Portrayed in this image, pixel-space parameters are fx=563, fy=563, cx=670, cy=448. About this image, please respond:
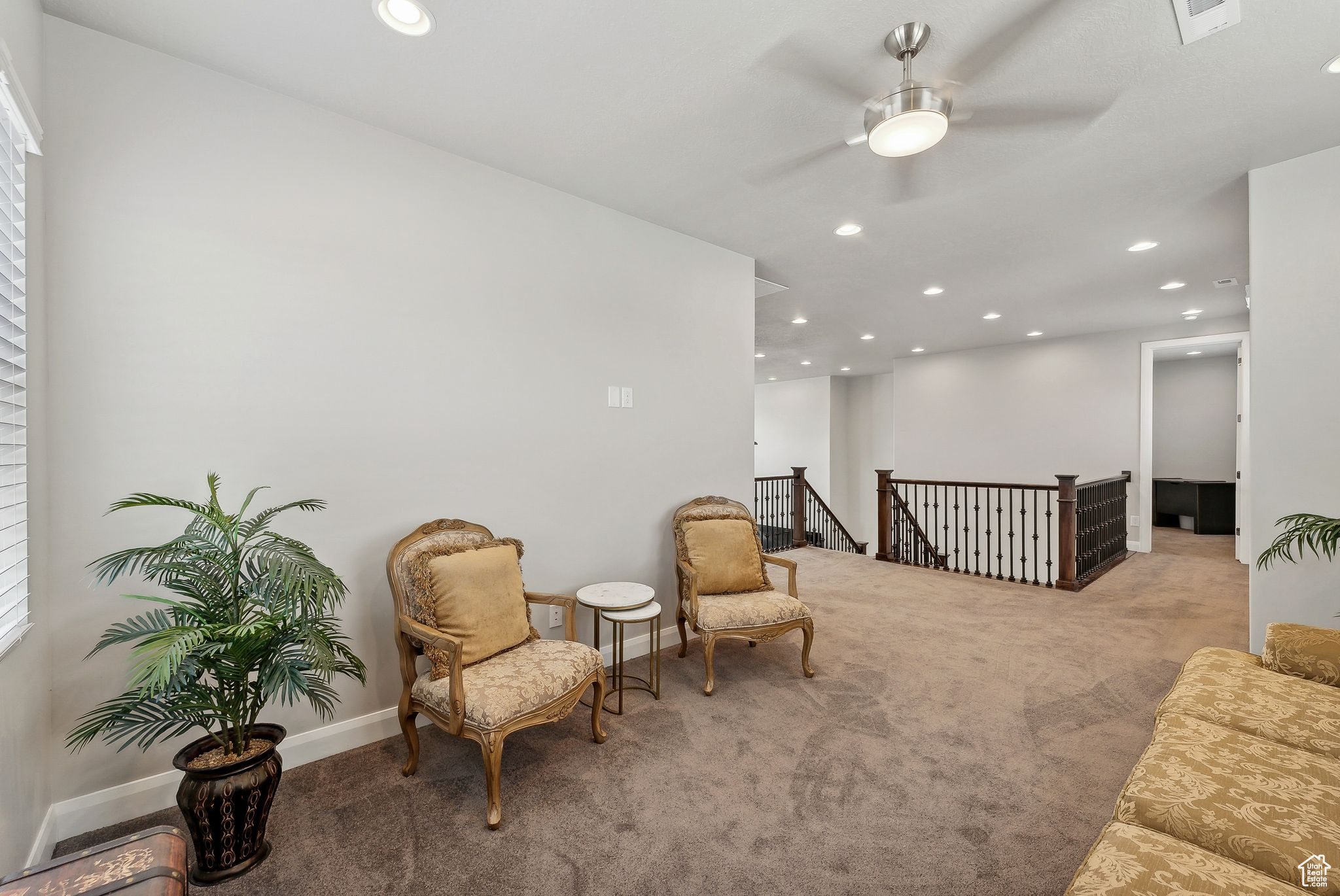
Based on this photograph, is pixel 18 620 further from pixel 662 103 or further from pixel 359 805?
pixel 662 103

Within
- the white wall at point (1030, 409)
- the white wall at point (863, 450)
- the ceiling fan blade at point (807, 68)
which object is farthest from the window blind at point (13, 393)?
the white wall at point (863, 450)

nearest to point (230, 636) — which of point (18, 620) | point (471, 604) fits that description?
point (18, 620)

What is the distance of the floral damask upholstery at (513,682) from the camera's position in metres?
2.02

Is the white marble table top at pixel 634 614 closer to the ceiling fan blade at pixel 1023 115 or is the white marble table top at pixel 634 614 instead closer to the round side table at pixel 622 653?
the round side table at pixel 622 653

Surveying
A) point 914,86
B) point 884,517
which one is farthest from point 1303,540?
point 884,517

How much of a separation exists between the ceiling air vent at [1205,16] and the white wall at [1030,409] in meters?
5.89

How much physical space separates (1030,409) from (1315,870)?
7.29 metres

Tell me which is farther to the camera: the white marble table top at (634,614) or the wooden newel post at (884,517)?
the wooden newel post at (884,517)

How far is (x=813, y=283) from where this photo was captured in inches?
191

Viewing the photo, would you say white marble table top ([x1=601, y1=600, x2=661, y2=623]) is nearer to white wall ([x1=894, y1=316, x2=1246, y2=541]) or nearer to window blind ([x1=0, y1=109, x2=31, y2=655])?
window blind ([x1=0, y1=109, x2=31, y2=655])

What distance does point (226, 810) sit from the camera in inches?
67.4

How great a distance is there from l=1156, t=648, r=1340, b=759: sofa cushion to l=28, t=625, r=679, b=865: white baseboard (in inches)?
120

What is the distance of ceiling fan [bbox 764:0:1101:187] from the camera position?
1.90 meters

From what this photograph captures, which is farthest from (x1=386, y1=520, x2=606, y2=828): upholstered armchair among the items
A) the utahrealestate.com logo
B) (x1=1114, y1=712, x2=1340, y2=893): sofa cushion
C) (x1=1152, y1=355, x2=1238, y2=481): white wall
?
(x1=1152, y1=355, x2=1238, y2=481): white wall
